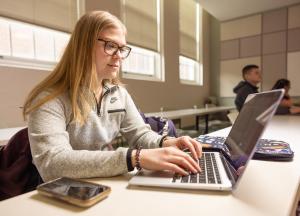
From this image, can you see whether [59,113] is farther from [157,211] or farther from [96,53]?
[157,211]

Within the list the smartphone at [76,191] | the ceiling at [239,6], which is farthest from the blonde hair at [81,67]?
the ceiling at [239,6]

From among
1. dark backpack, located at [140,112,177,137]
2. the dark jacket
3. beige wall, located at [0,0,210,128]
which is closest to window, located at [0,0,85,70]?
beige wall, located at [0,0,210,128]

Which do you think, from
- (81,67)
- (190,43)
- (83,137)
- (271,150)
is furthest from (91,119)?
(190,43)

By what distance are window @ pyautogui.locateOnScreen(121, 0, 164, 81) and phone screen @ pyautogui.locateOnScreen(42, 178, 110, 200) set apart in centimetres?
301

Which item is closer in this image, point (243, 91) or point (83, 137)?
point (83, 137)

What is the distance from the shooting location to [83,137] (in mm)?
896

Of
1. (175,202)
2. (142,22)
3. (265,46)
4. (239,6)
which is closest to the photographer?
(175,202)

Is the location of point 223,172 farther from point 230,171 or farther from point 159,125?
point 159,125

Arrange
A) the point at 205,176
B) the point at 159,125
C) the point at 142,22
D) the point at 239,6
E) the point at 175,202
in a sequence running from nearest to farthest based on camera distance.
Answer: the point at 175,202, the point at 205,176, the point at 159,125, the point at 142,22, the point at 239,6

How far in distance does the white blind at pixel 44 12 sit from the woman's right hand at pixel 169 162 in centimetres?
220

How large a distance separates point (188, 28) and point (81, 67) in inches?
186

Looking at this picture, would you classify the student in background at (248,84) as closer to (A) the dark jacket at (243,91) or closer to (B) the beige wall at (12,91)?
(A) the dark jacket at (243,91)

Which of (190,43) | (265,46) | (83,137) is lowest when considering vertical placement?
(83,137)

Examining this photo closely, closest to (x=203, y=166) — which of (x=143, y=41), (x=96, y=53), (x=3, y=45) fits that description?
Answer: (x=96, y=53)
